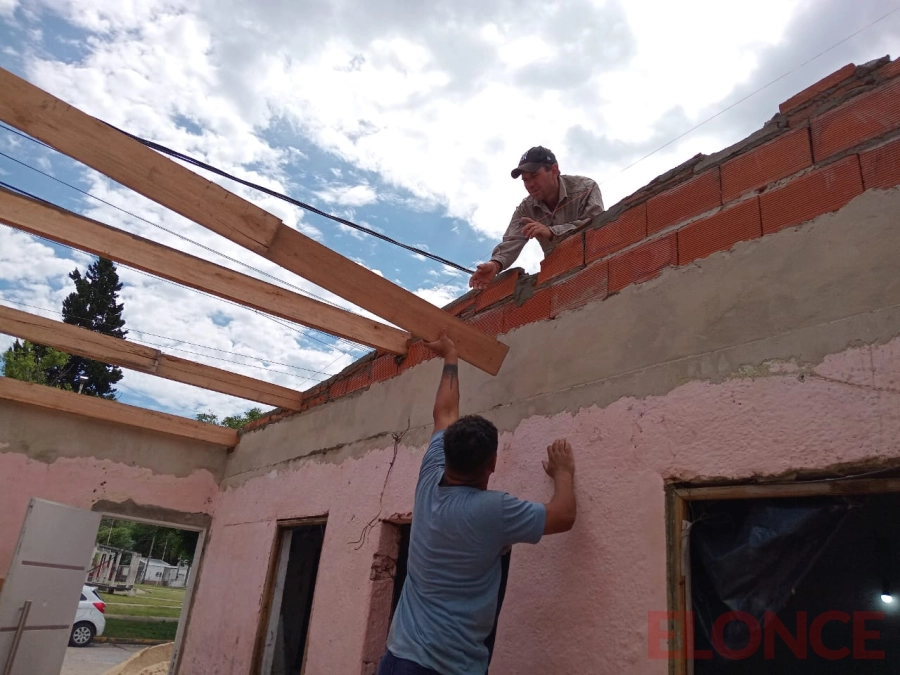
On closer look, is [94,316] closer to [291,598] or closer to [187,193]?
[291,598]

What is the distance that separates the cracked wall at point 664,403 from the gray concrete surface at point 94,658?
371 inches

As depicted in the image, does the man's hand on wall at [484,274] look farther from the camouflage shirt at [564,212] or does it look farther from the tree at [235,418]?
the tree at [235,418]

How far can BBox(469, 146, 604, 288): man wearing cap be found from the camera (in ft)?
11.3

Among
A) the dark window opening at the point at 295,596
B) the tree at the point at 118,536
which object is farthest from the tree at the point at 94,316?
the dark window opening at the point at 295,596

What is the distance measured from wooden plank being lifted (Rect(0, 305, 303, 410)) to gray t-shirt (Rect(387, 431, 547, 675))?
11.3 ft

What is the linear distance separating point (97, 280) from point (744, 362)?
31261 millimetres

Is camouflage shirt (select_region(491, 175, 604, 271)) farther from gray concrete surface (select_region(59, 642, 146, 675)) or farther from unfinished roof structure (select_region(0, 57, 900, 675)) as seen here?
gray concrete surface (select_region(59, 642, 146, 675))

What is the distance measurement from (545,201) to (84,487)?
4.93 m

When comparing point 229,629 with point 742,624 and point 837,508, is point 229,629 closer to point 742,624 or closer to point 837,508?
point 742,624

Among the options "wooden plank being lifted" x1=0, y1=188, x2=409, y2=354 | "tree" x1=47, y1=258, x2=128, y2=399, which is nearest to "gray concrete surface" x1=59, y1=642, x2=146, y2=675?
"wooden plank being lifted" x1=0, y1=188, x2=409, y2=354

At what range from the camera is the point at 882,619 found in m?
2.51

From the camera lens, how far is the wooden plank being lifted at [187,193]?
2.20 metres

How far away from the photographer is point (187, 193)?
233 centimetres

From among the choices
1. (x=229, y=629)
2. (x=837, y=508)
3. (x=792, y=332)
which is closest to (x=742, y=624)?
(x=837, y=508)
